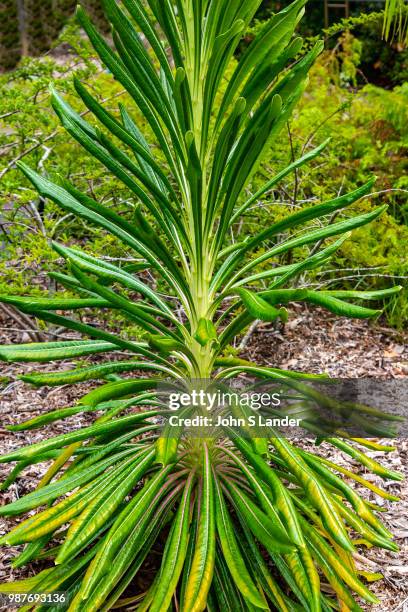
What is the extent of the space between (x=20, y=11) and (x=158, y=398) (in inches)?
630

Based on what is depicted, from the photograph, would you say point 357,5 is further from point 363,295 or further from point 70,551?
point 70,551

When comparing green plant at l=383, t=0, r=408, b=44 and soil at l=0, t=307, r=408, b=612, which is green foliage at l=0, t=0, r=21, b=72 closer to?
soil at l=0, t=307, r=408, b=612

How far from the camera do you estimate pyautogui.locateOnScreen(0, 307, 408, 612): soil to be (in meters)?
2.14

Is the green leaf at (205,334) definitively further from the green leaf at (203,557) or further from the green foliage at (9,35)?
the green foliage at (9,35)

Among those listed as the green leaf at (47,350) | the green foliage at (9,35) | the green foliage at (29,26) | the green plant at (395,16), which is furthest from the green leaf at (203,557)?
the green foliage at (9,35)

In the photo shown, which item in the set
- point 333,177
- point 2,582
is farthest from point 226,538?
point 333,177

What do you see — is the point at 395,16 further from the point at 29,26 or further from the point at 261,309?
the point at 29,26

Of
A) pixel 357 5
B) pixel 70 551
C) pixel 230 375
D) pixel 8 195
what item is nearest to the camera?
pixel 70 551

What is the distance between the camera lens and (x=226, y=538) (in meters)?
1.64

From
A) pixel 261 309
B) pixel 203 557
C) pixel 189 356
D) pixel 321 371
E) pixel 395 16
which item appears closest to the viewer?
pixel 261 309

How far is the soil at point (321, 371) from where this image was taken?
2.14m

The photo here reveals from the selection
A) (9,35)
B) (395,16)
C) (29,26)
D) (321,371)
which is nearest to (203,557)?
(321,371)

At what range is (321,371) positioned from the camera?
3498 millimetres

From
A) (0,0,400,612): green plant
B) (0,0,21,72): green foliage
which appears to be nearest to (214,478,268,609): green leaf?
(0,0,400,612): green plant
